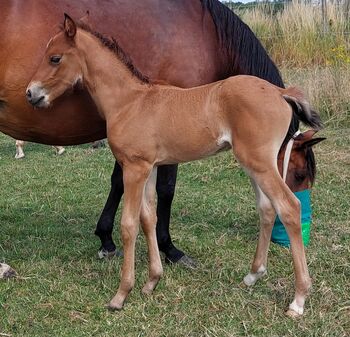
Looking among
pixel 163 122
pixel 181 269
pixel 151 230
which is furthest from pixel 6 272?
pixel 163 122

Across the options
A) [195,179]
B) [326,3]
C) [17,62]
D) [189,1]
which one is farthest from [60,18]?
[326,3]

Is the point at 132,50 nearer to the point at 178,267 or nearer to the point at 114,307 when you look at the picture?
the point at 178,267

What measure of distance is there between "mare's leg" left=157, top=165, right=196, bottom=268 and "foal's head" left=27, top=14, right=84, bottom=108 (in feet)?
3.25

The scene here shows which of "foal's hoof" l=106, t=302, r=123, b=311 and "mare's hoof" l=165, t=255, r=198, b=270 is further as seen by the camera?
"mare's hoof" l=165, t=255, r=198, b=270

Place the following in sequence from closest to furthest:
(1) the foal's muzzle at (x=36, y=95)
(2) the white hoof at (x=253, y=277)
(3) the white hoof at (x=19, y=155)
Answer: (1) the foal's muzzle at (x=36, y=95) < (2) the white hoof at (x=253, y=277) < (3) the white hoof at (x=19, y=155)

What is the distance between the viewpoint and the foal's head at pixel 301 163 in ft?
12.9

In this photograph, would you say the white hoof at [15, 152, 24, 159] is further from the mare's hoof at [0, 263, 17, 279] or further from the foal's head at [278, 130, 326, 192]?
the foal's head at [278, 130, 326, 192]

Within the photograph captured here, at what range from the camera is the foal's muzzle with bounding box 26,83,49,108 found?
10.6 ft

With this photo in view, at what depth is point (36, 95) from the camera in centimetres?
324

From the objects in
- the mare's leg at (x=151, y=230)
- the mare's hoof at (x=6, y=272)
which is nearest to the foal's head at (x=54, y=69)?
the mare's leg at (x=151, y=230)

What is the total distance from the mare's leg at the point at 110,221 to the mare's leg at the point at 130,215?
934mm

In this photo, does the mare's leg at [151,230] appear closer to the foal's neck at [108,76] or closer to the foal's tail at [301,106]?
the foal's neck at [108,76]

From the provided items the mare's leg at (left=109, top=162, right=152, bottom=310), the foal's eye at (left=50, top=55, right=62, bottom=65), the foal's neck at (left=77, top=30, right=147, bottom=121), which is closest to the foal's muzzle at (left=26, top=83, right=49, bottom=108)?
the foal's eye at (left=50, top=55, right=62, bottom=65)

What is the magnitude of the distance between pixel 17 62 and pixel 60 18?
1.24 ft
